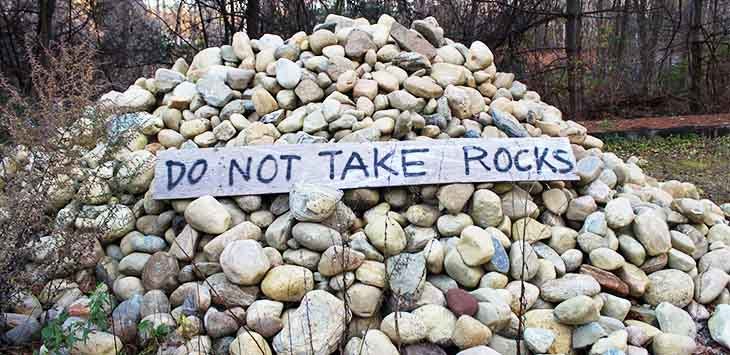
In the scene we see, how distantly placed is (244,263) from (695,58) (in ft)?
29.6

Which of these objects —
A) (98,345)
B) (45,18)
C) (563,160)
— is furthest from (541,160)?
(45,18)

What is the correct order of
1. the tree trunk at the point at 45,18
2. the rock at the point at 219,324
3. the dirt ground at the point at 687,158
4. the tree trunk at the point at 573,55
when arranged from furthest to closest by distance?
the tree trunk at the point at 573,55 < the tree trunk at the point at 45,18 < the dirt ground at the point at 687,158 < the rock at the point at 219,324

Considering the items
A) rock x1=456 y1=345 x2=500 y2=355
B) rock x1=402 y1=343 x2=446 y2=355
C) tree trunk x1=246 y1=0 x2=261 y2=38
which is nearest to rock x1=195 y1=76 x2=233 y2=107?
rock x1=402 y1=343 x2=446 y2=355

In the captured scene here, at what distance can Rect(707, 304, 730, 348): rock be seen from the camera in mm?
2213

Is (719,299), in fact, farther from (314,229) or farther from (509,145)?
(314,229)

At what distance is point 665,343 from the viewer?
210cm

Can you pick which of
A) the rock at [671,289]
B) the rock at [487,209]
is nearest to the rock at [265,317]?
the rock at [487,209]

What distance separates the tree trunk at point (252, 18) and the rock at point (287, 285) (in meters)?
6.48

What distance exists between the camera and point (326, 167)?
247 centimetres

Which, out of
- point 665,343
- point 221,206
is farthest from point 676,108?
point 221,206

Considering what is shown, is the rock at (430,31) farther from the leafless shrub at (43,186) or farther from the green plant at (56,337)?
the green plant at (56,337)

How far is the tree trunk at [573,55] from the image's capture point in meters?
8.32

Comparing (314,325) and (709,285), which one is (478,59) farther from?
(314,325)

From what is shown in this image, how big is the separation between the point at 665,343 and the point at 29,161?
8.37ft
